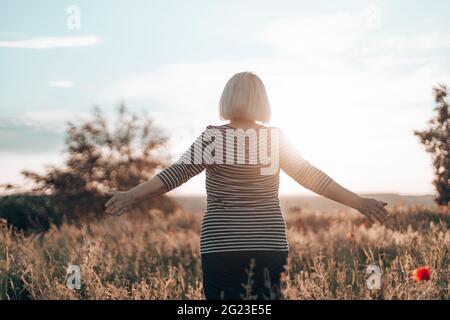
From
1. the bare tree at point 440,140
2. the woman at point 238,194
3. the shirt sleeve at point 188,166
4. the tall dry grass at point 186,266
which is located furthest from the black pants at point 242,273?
the bare tree at point 440,140

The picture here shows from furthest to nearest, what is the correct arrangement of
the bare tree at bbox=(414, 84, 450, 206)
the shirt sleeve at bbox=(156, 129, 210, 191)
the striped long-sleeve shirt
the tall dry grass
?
the bare tree at bbox=(414, 84, 450, 206), the tall dry grass, the shirt sleeve at bbox=(156, 129, 210, 191), the striped long-sleeve shirt

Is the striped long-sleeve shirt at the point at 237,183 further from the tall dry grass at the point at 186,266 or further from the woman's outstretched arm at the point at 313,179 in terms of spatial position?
the tall dry grass at the point at 186,266

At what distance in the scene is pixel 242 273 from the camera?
4230mm

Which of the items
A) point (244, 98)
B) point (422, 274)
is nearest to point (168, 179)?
point (244, 98)

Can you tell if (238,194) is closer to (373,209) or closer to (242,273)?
(242,273)

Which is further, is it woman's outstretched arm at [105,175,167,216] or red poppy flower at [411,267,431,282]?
red poppy flower at [411,267,431,282]

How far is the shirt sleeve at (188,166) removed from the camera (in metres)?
4.30

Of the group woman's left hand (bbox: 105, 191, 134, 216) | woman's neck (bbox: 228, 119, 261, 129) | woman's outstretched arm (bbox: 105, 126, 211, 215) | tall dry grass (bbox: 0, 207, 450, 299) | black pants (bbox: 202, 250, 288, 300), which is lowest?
tall dry grass (bbox: 0, 207, 450, 299)

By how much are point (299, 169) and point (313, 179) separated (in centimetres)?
13

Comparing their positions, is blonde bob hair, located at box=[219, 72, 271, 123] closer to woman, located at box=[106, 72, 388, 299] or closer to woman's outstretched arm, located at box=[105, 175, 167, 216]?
woman, located at box=[106, 72, 388, 299]

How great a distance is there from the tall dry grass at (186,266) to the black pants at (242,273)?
264 millimetres

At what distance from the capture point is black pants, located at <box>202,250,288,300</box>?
4.20 metres

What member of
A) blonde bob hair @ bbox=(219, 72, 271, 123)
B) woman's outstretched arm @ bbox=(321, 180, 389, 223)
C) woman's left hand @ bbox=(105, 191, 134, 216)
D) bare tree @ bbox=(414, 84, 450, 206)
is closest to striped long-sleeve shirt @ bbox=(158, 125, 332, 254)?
blonde bob hair @ bbox=(219, 72, 271, 123)
